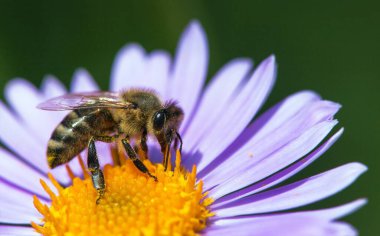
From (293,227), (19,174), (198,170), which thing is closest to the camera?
(293,227)

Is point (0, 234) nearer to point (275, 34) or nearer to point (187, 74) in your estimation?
point (187, 74)

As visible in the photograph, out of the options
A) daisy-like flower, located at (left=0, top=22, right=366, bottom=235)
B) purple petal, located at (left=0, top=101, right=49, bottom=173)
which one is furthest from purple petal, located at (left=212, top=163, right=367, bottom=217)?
purple petal, located at (left=0, top=101, right=49, bottom=173)

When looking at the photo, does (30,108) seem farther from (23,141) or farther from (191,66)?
(191,66)

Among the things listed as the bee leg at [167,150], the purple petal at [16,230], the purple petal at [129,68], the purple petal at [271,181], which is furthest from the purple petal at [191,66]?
the purple petal at [16,230]

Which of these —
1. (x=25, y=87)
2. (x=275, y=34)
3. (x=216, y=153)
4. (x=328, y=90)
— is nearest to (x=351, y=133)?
(x=328, y=90)

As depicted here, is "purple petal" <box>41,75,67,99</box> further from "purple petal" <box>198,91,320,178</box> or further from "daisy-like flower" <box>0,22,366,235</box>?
"purple petal" <box>198,91,320,178</box>

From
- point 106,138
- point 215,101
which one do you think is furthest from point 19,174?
point 215,101
